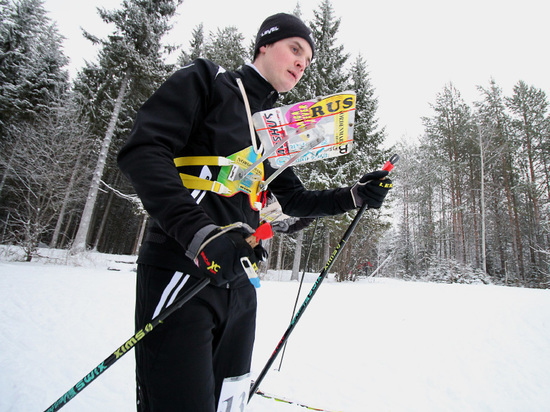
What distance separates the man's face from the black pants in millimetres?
1128

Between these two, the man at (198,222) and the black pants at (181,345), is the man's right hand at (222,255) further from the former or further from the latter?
the black pants at (181,345)

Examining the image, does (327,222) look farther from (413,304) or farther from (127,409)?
(127,409)

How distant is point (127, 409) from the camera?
2.62 meters

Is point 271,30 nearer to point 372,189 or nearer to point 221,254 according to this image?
point 372,189

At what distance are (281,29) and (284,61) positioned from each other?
20 cm

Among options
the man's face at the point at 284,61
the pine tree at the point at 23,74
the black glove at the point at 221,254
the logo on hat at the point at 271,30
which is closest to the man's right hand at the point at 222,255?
the black glove at the point at 221,254

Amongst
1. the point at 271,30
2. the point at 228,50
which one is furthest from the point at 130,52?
the point at 271,30

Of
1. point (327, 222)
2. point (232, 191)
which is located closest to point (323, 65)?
point (327, 222)

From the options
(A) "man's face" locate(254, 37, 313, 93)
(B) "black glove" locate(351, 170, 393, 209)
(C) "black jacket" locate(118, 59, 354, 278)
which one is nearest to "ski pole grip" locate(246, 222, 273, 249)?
(C) "black jacket" locate(118, 59, 354, 278)

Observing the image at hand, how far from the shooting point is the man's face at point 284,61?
1479 mm

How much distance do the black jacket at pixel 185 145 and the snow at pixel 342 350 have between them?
2.51m

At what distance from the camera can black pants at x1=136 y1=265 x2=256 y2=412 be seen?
3.13 feet

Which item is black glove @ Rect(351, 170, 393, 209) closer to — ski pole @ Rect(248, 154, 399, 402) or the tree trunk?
ski pole @ Rect(248, 154, 399, 402)

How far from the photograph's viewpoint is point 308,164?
1329cm
